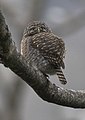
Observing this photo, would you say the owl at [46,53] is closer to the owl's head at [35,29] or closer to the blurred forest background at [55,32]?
the owl's head at [35,29]

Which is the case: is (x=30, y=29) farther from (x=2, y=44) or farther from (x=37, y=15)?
(x=37, y=15)

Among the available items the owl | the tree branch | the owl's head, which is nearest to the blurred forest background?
the owl's head

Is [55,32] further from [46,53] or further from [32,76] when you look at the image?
[32,76]

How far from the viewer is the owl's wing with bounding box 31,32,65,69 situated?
378 cm

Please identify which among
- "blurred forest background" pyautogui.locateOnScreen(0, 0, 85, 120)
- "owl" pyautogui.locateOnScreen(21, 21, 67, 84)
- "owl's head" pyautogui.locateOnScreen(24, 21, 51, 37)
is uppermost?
"owl's head" pyautogui.locateOnScreen(24, 21, 51, 37)

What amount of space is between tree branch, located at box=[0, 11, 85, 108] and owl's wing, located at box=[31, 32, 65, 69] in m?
0.26

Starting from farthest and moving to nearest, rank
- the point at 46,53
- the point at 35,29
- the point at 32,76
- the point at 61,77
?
the point at 35,29 < the point at 46,53 < the point at 61,77 < the point at 32,76

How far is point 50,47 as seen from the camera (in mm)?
3859

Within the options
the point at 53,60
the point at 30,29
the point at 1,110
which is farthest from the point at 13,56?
the point at 1,110

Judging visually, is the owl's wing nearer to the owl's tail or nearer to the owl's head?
the owl's tail

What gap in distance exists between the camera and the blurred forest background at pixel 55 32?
23.0ft

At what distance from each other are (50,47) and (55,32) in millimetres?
3443

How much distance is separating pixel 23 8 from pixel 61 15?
0.60m

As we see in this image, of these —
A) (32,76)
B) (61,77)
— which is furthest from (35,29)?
(32,76)
